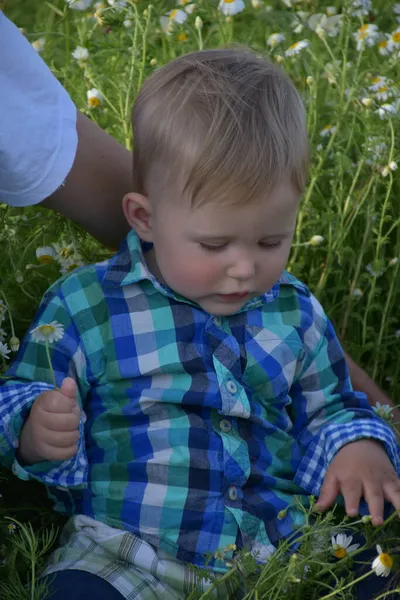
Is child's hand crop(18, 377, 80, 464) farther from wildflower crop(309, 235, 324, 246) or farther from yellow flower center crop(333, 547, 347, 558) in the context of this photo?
wildflower crop(309, 235, 324, 246)

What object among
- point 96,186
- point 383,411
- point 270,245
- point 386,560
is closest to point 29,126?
point 96,186

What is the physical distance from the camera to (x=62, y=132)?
1894mm

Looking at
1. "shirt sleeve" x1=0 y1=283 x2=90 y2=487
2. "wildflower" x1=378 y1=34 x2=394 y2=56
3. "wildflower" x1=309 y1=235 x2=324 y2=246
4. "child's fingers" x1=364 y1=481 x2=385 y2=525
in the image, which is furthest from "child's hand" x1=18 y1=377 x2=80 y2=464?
"wildflower" x1=378 y1=34 x2=394 y2=56

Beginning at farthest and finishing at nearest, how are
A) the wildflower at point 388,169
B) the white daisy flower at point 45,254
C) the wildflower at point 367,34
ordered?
1. the wildflower at point 367,34
2. the wildflower at point 388,169
3. the white daisy flower at point 45,254

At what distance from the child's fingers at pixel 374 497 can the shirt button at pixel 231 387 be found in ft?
0.88

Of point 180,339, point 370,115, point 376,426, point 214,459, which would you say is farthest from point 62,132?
point 370,115

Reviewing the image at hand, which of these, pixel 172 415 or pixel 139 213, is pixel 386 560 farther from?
pixel 139 213

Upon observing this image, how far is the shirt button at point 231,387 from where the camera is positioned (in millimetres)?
1841

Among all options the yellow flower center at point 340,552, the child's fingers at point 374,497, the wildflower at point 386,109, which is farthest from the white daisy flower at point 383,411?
the wildflower at point 386,109

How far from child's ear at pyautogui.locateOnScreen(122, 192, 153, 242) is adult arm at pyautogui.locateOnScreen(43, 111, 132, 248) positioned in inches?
8.6

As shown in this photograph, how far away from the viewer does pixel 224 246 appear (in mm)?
1733

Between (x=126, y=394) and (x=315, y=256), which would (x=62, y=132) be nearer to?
(x=126, y=394)

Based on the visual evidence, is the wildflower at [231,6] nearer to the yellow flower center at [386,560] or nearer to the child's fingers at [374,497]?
the child's fingers at [374,497]

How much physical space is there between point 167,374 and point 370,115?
3.50ft
